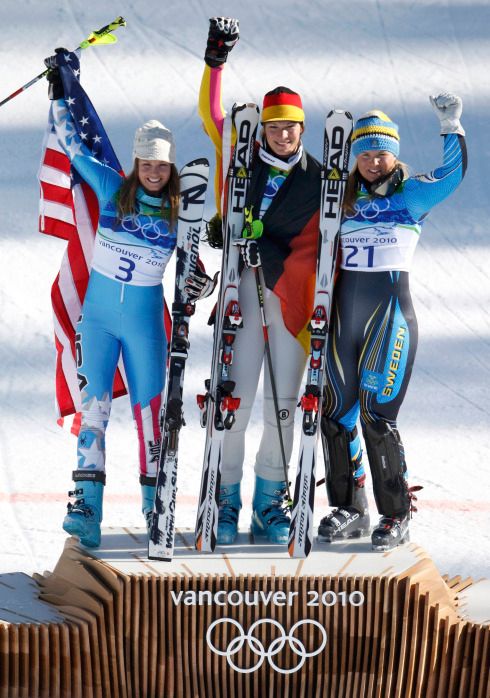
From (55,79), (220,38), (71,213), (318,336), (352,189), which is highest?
(220,38)

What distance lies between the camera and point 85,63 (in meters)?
9.39

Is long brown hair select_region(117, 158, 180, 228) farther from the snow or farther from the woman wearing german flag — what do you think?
the snow

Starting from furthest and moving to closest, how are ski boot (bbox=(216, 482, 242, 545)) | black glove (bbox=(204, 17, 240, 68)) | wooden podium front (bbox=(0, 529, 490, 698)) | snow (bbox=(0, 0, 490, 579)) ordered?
snow (bbox=(0, 0, 490, 579)), ski boot (bbox=(216, 482, 242, 545)), black glove (bbox=(204, 17, 240, 68)), wooden podium front (bbox=(0, 529, 490, 698))

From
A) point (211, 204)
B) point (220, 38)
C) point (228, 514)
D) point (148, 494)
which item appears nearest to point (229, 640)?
point (228, 514)

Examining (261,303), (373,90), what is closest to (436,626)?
(261,303)

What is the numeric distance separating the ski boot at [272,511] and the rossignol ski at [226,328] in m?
0.26

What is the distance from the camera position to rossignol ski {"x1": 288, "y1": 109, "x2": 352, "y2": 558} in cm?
460

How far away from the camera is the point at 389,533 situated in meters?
4.71

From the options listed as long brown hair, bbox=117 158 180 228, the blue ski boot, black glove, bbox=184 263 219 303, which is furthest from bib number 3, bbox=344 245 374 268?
the blue ski boot

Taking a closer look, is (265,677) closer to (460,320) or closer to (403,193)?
(403,193)

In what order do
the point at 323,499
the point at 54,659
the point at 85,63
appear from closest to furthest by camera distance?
the point at 54,659 → the point at 323,499 → the point at 85,63

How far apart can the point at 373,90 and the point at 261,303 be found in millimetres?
5218

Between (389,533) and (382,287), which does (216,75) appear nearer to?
(382,287)

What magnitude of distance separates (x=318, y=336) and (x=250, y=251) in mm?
423
